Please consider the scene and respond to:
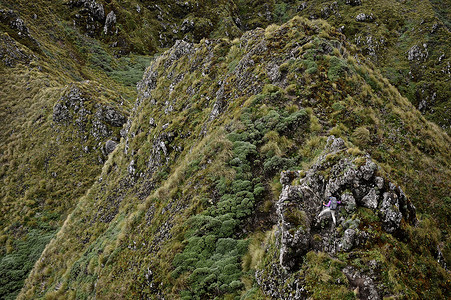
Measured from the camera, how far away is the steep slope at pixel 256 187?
7.54 metres

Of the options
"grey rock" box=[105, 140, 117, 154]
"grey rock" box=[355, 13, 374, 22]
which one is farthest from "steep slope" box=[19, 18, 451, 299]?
"grey rock" box=[355, 13, 374, 22]

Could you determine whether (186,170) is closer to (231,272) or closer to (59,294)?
(231,272)

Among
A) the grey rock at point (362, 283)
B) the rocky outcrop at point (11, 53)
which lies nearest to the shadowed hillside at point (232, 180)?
the grey rock at point (362, 283)

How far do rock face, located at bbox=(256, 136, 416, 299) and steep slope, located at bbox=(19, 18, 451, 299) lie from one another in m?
0.06

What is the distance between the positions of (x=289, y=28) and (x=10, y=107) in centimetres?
4750

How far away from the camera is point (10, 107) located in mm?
43594

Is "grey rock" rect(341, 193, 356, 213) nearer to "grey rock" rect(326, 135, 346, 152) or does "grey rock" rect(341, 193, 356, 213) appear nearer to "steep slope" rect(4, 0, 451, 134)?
"grey rock" rect(326, 135, 346, 152)

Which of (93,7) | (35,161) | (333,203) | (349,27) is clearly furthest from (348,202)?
(349,27)

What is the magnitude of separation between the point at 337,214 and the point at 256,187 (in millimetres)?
4074

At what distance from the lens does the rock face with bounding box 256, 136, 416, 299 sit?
733cm

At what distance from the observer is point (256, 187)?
37.5 ft

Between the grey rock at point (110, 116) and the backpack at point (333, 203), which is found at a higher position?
the grey rock at point (110, 116)

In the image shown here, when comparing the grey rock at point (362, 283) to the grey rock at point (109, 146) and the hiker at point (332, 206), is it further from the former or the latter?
the grey rock at point (109, 146)

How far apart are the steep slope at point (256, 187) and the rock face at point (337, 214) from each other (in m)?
0.06
